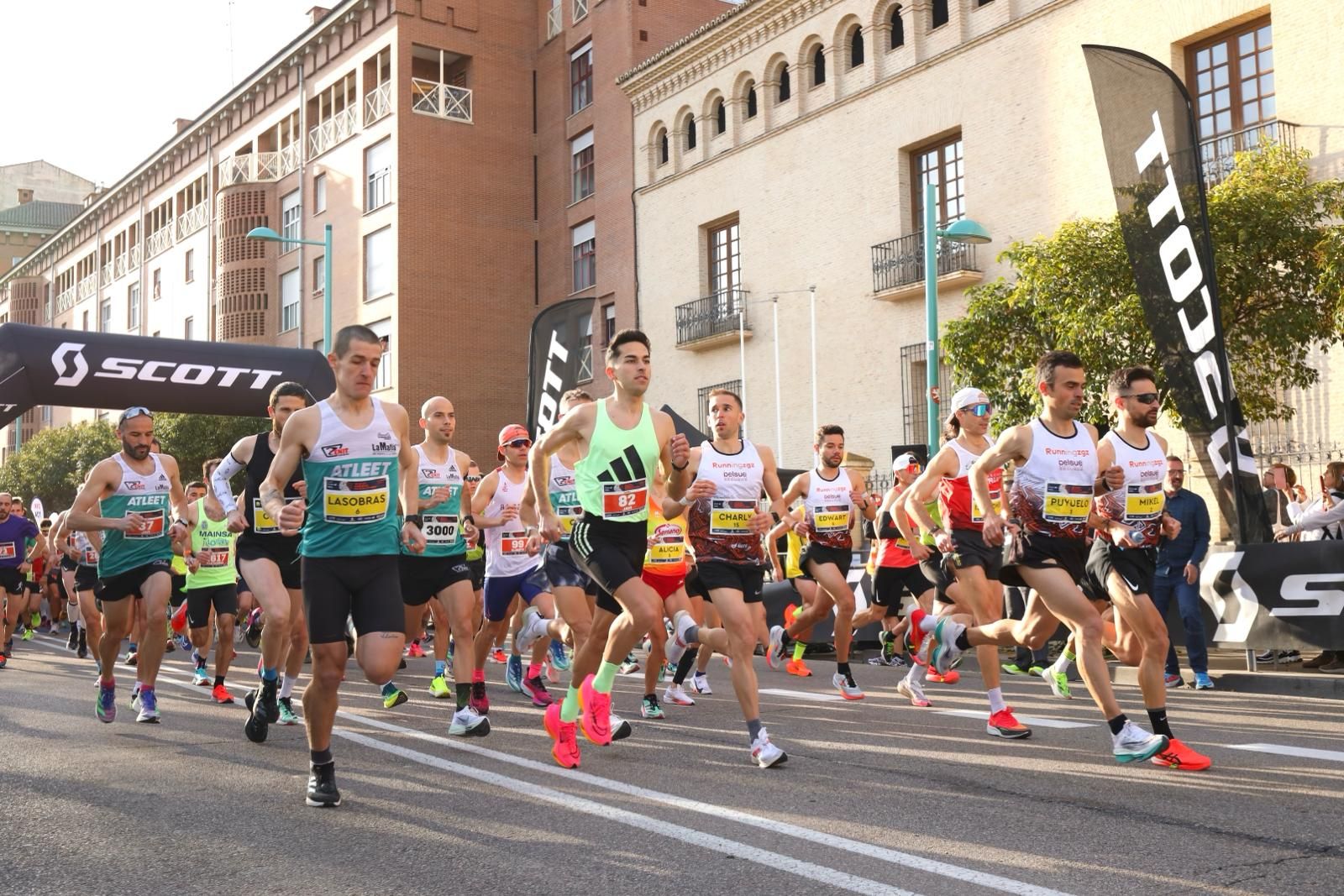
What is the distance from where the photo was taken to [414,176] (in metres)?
41.0

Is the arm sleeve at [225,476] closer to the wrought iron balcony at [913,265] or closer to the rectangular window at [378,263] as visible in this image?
the wrought iron balcony at [913,265]

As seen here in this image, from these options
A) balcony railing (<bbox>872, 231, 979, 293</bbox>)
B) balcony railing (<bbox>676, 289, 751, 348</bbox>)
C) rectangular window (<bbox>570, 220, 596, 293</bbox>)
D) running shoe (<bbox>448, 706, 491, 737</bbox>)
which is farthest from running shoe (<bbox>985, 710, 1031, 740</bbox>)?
rectangular window (<bbox>570, 220, 596, 293</bbox>)

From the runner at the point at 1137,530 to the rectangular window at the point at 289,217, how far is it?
1689 inches

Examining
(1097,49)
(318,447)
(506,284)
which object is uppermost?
(506,284)

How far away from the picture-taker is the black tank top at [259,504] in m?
9.05

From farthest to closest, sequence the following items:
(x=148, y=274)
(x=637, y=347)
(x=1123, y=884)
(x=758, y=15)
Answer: (x=148, y=274)
(x=758, y=15)
(x=637, y=347)
(x=1123, y=884)

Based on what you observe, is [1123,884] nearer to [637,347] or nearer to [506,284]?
[637,347]

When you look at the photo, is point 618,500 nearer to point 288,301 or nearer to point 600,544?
point 600,544

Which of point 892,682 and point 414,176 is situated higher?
point 414,176

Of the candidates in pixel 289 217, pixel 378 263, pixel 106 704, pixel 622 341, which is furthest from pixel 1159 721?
pixel 289 217

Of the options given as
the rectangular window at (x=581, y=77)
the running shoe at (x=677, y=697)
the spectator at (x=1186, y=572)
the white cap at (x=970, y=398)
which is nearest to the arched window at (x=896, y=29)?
the rectangular window at (x=581, y=77)

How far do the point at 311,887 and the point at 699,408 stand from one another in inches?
1129

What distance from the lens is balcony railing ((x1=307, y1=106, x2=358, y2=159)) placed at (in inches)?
1725

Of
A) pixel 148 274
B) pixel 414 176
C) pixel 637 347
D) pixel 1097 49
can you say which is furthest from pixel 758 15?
pixel 148 274
